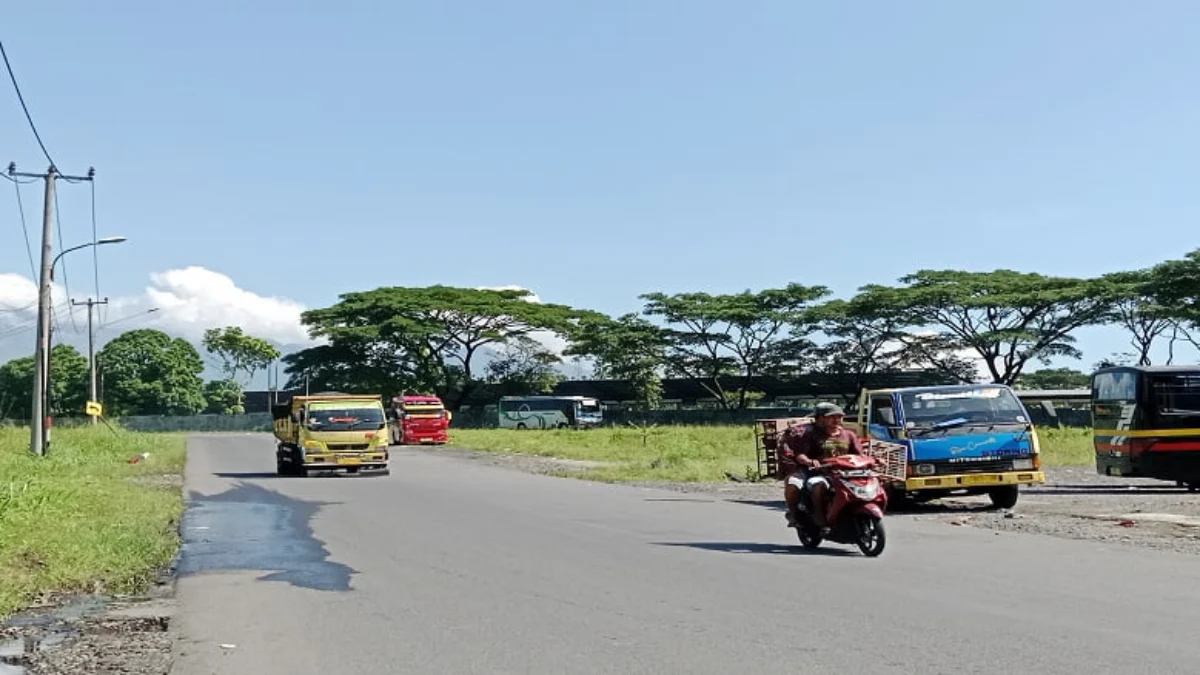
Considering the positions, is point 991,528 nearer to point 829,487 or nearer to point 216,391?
point 829,487

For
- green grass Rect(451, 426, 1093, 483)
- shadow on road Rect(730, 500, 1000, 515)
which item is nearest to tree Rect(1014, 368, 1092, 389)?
green grass Rect(451, 426, 1093, 483)

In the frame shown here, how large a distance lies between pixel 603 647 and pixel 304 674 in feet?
6.01

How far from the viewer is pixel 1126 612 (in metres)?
8.62

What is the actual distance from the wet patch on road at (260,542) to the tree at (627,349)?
183ft

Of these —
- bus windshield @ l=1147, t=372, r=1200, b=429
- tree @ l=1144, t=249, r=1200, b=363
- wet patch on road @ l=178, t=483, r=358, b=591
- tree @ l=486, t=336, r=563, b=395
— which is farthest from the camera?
tree @ l=486, t=336, r=563, b=395

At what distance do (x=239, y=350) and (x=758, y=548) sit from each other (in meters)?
106

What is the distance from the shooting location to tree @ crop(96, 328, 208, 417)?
100 m

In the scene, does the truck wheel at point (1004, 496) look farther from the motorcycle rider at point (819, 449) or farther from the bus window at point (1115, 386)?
the motorcycle rider at point (819, 449)


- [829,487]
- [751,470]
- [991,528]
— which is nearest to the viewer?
[829,487]

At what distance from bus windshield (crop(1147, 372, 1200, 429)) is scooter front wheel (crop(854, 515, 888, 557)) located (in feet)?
40.2

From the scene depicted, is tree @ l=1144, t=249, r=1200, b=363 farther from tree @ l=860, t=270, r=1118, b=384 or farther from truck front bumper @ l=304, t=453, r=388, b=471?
truck front bumper @ l=304, t=453, r=388, b=471

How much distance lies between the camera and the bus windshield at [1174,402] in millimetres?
21891

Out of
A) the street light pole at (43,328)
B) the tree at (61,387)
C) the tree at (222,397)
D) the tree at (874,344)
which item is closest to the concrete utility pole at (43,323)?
the street light pole at (43,328)

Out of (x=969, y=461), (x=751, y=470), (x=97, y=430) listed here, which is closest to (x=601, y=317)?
(x=97, y=430)
